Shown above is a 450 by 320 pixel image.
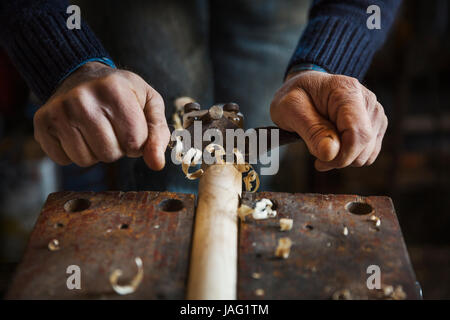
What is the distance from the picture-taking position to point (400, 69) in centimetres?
207

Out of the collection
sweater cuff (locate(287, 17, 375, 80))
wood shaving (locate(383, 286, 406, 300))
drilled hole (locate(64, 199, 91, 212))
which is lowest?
wood shaving (locate(383, 286, 406, 300))

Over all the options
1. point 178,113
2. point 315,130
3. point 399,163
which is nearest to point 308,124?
point 315,130

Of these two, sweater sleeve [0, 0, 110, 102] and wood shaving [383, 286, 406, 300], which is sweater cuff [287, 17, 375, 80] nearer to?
sweater sleeve [0, 0, 110, 102]

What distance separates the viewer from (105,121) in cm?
86

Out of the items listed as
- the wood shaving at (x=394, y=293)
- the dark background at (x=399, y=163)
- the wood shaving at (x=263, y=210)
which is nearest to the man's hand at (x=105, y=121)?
the wood shaving at (x=263, y=210)

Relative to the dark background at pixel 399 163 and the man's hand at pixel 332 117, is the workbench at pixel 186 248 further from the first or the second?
the dark background at pixel 399 163

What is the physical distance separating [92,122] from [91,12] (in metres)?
0.78

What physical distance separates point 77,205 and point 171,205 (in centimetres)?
18

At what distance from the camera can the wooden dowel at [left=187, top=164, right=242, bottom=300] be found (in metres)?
0.66

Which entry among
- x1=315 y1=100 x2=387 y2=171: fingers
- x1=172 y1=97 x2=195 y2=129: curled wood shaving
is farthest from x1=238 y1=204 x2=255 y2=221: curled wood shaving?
x1=172 y1=97 x2=195 y2=129: curled wood shaving

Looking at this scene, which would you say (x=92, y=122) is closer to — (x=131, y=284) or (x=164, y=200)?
(x=164, y=200)

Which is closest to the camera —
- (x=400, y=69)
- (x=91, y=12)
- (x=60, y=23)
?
(x=60, y=23)

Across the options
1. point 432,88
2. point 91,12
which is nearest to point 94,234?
point 91,12

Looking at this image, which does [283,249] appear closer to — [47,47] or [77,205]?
[77,205]
